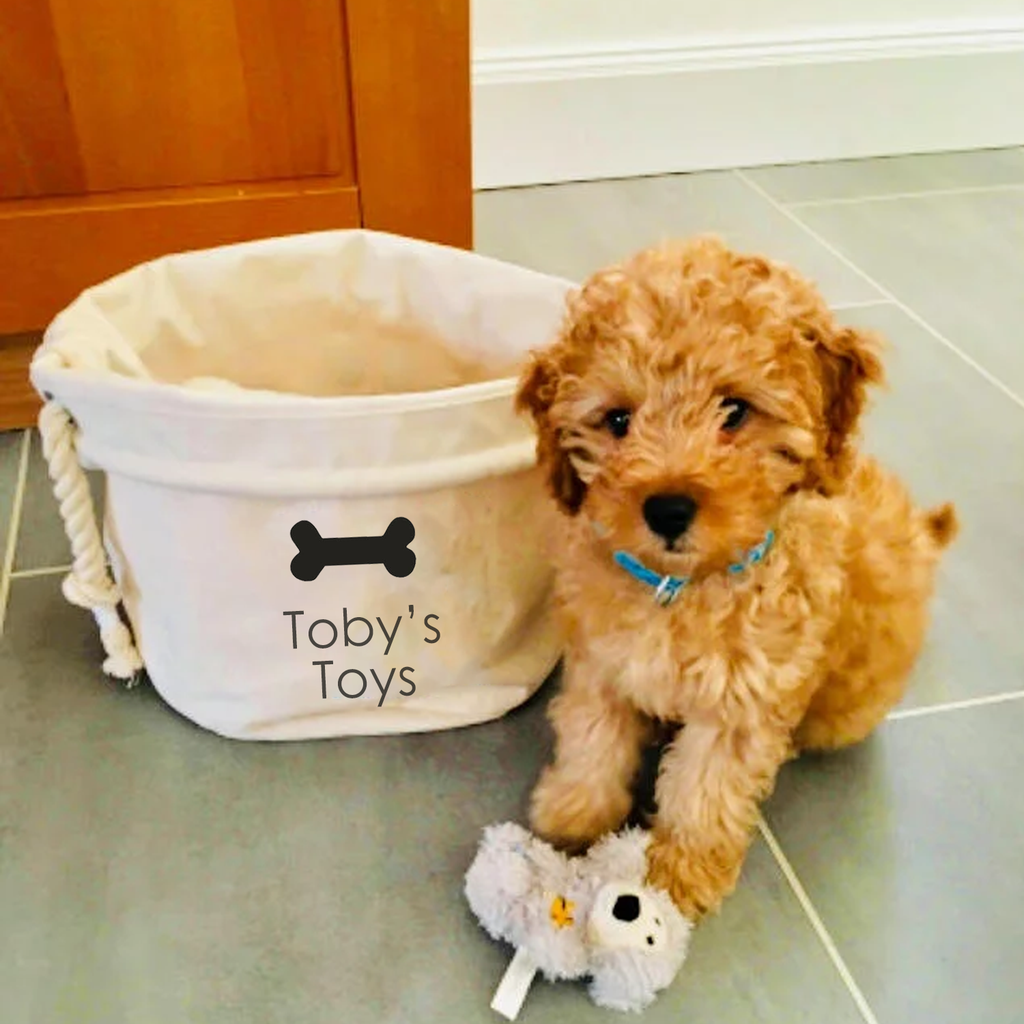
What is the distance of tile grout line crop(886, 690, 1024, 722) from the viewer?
1.33m

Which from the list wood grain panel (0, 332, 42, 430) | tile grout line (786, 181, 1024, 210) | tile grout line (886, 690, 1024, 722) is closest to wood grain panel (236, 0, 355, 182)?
wood grain panel (0, 332, 42, 430)

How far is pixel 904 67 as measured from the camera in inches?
102

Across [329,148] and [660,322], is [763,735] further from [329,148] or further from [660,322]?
[329,148]

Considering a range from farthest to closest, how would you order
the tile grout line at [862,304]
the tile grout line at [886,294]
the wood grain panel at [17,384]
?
the tile grout line at [862,304] < the tile grout line at [886,294] < the wood grain panel at [17,384]

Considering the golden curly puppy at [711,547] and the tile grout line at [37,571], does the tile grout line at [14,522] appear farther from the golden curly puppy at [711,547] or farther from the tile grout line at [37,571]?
the golden curly puppy at [711,547]

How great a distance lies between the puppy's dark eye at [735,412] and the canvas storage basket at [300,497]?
0.30 m

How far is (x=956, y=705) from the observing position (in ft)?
4.40

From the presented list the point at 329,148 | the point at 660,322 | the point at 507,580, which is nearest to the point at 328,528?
the point at 507,580

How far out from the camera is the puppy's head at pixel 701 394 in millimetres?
864

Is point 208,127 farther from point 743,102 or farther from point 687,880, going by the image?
point 743,102

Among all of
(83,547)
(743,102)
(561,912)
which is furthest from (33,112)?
(743,102)

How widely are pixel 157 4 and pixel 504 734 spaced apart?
3.28 feet

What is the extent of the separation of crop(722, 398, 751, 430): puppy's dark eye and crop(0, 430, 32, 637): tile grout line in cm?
96

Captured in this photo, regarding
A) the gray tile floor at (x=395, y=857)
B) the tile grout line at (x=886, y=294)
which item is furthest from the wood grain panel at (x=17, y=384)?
the tile grout line at (x=886, y=294)
